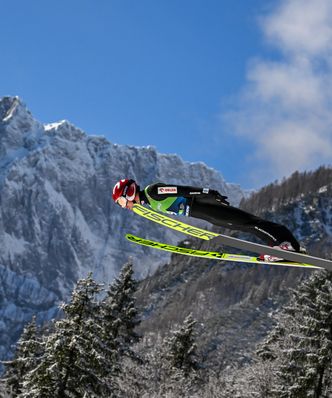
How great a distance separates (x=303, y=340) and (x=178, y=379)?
14467 mm

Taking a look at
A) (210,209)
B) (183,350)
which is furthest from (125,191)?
(183,350)

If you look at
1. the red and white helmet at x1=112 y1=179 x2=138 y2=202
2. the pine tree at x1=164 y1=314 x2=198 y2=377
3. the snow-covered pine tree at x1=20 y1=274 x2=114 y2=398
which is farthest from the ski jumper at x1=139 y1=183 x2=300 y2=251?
the pine tree at x1=164 y1=314 x2=198 y2=377

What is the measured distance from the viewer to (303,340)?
21.0 metres

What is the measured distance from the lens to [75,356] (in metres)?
18.0

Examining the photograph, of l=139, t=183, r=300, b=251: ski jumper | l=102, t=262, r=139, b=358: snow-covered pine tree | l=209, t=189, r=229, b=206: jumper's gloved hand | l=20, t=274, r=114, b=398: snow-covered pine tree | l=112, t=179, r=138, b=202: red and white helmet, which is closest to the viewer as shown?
l=139, t=183, r=300, b=251: ski jumper

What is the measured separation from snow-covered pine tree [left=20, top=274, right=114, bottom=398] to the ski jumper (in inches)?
318

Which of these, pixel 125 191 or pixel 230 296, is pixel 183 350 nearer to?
pixel 125 191

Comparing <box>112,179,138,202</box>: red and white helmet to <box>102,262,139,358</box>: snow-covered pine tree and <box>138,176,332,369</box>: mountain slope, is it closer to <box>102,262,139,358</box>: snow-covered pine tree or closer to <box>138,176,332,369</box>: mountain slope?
<box>102,262,139,358</box>: snow-covered pine tree

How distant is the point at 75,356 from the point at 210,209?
9.86 m

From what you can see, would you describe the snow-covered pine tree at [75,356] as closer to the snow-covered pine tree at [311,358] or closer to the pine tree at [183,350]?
the snow-covered pine tree at [311,358]

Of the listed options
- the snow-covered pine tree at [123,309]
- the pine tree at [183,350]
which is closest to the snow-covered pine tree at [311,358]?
the snow-covered pine tree at [123,309]

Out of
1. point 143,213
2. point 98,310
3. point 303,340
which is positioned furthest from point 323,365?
point 143,213

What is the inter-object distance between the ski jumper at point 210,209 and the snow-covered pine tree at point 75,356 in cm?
809

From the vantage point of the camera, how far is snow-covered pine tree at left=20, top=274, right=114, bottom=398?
57.8 feet
